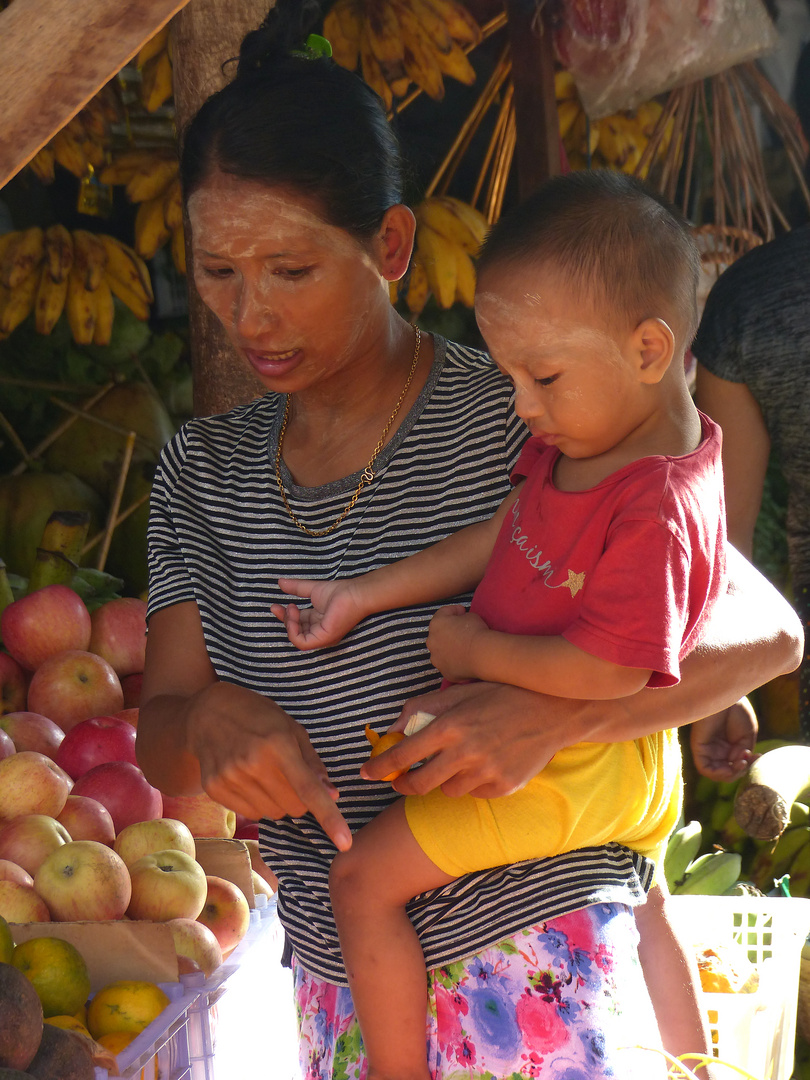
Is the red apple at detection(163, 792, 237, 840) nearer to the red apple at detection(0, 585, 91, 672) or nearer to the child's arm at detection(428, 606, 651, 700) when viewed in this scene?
the red apple at detection(0, 585, 91, 672)

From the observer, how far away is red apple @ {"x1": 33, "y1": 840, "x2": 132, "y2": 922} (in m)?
1.86

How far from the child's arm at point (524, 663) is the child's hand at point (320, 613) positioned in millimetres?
121

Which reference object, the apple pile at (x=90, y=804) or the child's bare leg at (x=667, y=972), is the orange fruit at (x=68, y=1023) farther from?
the child's bare leg at (x=667, y=972)

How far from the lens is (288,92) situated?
1476 mm

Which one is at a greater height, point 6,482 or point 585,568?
point 585,568

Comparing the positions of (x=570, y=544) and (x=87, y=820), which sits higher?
(x=570, y=544)

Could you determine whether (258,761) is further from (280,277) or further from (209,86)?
(209,86)

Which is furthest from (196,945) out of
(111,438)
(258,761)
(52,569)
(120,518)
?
(111,438)

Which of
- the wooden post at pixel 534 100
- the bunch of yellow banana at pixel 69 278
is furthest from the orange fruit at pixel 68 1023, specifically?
the bunch of yellow banana at pixel 69 278

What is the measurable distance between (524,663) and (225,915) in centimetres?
106

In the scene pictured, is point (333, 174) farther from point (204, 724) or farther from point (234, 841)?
point (234, 841)

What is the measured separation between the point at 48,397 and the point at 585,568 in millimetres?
3325

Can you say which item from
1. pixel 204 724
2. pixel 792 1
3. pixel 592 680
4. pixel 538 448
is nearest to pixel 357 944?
pixel 204 724

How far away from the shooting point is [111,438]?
161 inches
